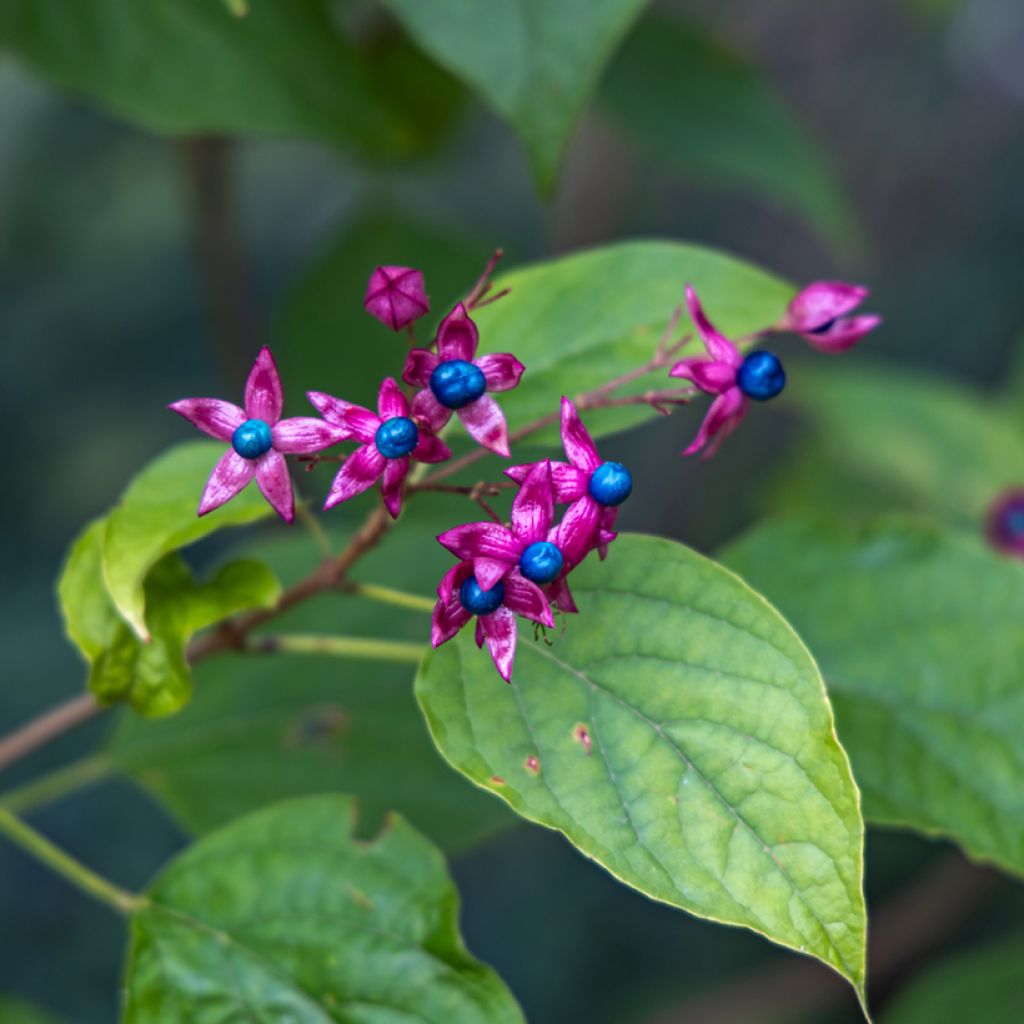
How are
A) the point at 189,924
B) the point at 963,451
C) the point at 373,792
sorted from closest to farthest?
the point at 189,924 → the point at 373,792 → the point at 963,451

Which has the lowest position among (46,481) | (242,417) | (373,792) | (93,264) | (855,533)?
(46,481)

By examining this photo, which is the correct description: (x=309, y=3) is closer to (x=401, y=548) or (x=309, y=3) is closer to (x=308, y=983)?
(x=401, y=548)

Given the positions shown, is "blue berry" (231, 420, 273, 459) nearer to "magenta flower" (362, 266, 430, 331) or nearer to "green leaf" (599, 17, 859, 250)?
"magenta flower" (362, 266, 430, 331)

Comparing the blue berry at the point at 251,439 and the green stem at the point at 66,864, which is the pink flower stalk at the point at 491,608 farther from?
the green stem at the point at 66,864

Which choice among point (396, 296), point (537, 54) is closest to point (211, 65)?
point (537, 54)

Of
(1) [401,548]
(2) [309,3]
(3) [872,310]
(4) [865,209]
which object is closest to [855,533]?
(1) [401,548]

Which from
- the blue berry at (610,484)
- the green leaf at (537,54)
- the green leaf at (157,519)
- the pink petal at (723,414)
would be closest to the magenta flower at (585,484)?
the blue berry at (610,484)

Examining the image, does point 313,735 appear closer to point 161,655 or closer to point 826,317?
point 161,655
